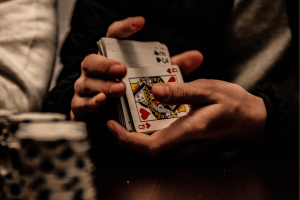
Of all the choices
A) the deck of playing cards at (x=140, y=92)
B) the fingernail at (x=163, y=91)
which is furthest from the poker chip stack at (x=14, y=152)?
the deck of playing cards at (x=140, y=92)

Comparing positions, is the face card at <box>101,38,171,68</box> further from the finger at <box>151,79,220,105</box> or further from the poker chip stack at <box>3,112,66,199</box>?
the poker chip stack at <box>3,112,66,199</box>

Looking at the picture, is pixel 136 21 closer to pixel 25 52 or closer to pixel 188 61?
pixel 188 61

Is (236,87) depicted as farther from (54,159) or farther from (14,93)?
(14,93)

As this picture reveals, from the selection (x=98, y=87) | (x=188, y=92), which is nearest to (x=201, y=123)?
(x=188, y=92)

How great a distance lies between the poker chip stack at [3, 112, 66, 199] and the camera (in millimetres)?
158

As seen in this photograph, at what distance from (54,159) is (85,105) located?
18.2 inches

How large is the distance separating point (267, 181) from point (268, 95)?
0.98 ft

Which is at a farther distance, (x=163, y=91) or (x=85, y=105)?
(x=85, y=105)

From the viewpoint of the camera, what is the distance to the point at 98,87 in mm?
571

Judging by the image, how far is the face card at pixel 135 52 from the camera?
→ 615 millimetres

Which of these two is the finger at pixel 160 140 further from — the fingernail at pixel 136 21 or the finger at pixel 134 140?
the fingernail at pixel 136 21

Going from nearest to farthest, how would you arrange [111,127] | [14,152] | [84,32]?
1. [14,152]
2. [111,127]
3. [84,32]

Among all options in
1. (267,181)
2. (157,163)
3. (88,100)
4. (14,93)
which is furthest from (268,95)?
(14,93)

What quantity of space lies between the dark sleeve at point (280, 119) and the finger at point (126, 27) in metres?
0.41
